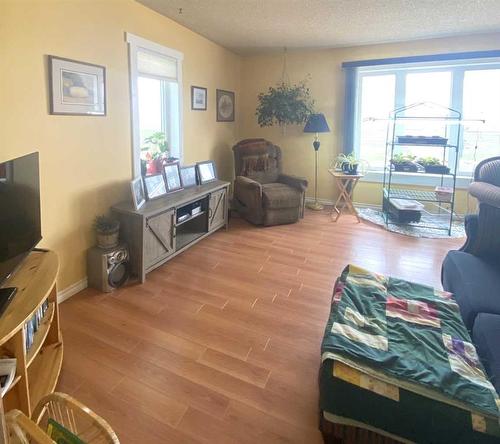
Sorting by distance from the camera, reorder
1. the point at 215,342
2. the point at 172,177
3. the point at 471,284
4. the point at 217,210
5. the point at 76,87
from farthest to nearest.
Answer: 1. the point at 217,210
2. the point at 172,177
3. the point at 76,87
4. the point at 215,342
5. the point at 471,284

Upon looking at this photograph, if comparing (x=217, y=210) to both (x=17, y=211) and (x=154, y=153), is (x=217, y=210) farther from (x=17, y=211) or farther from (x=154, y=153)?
(x=17, y=211)

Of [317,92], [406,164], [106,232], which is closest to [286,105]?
[317,92]

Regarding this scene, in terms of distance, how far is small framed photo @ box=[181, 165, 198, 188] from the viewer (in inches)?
145

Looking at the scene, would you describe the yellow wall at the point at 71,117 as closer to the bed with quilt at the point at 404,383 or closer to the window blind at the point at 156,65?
the window blind at the point at 156,65

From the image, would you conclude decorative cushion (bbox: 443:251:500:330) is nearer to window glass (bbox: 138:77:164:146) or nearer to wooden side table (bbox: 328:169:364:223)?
wooden side table (bbox: 328:169:364:223)

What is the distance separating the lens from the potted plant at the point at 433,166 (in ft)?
13.7

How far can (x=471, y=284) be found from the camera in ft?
6.11

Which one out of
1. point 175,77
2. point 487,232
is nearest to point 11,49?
point 175,77

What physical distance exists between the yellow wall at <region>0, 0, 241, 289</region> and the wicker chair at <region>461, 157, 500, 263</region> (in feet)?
9.06

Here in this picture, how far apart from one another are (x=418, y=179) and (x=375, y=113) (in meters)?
1.12

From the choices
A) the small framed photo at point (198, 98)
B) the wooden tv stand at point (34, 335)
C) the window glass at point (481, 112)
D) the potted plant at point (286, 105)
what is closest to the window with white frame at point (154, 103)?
the small framed photo at point (198, 98)

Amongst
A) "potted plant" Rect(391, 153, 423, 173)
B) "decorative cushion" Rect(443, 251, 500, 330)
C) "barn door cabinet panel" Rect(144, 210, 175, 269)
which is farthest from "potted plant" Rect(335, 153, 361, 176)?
"barn door cabinet panel" Rect(144, 210, 175, 269)

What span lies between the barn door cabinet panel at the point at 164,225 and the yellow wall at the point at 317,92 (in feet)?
6.50

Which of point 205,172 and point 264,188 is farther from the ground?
point 205,172
